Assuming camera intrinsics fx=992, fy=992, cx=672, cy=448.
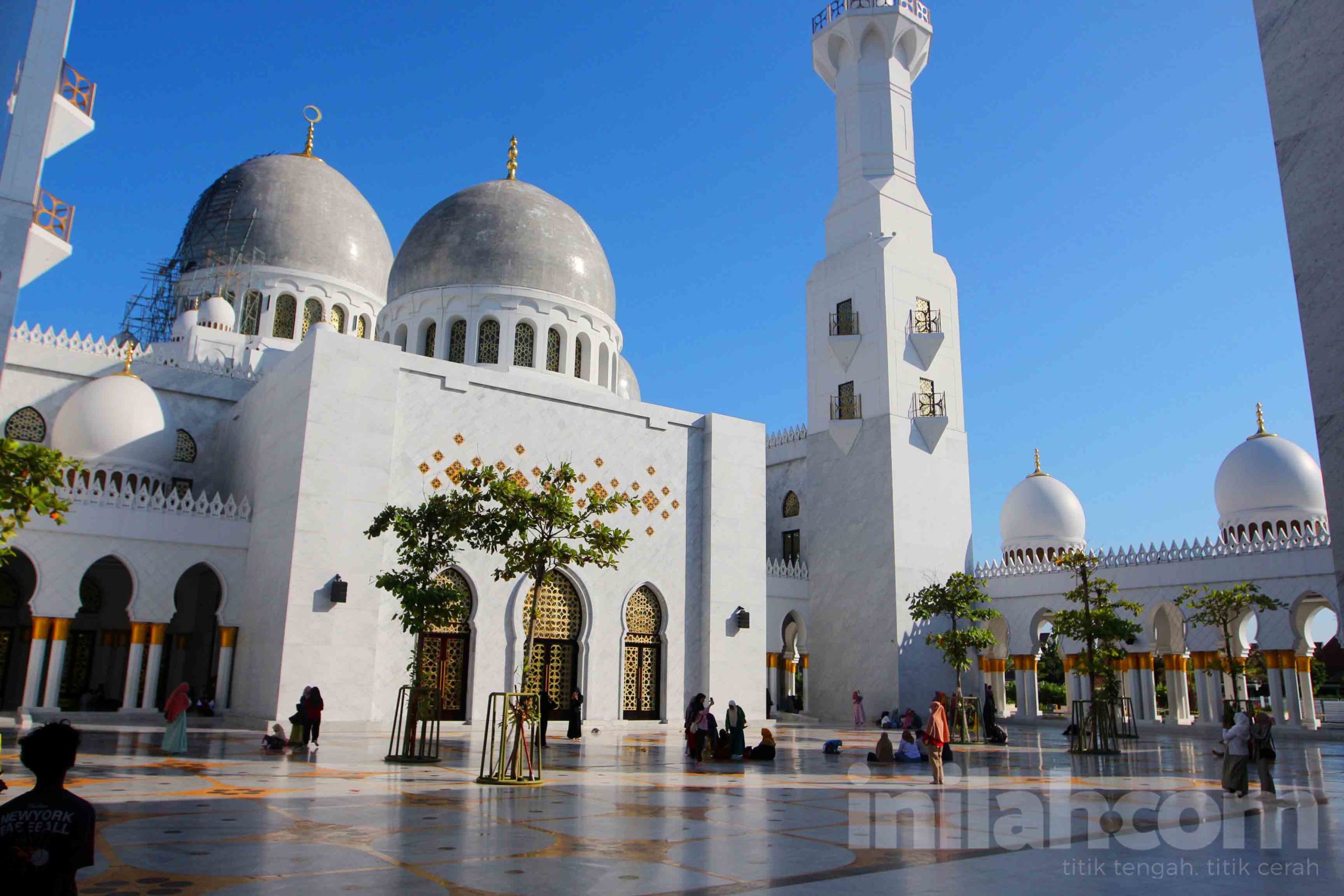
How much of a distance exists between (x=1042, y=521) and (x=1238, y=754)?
23.4m

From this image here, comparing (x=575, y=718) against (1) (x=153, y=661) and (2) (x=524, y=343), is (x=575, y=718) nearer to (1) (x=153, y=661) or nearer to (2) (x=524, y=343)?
(1) (x=153, y=661)

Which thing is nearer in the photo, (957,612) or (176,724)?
(176,724)

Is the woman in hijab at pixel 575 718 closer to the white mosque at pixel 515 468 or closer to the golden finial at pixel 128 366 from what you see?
the white mosque at pixel 515 468

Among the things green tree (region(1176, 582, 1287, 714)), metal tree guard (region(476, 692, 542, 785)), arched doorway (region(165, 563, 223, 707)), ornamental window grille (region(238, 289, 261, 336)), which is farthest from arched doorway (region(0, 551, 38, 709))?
green tree (region(1176, 582, 1287, 714))

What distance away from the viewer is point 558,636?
18.9 meters

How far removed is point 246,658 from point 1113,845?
14.9 m

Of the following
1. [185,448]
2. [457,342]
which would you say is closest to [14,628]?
[185,448]

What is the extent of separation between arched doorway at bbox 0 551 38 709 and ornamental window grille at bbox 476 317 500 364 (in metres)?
10.1

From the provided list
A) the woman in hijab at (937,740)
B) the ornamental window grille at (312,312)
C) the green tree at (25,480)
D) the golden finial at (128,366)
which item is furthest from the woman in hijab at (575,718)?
the ornamental window grille at (312,312)

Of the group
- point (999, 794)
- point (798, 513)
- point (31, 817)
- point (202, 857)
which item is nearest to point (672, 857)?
point (202, 857)

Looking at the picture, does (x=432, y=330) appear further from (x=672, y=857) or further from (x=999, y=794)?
(x=672, y=857)

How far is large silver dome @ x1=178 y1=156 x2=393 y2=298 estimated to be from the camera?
1146 inches

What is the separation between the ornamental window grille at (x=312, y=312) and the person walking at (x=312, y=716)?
17684mm

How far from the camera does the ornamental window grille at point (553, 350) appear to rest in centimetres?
2339
